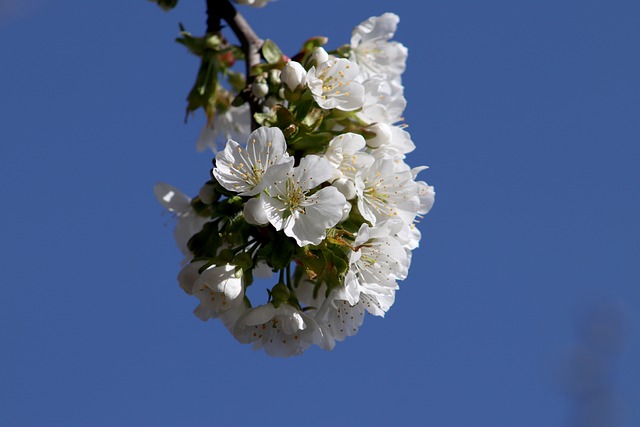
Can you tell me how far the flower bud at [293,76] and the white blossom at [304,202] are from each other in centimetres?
47

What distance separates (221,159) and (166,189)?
3.46ft

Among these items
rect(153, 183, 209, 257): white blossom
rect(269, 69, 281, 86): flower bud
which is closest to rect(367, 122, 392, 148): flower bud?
rect(269, 69, 281, 86): flower bud

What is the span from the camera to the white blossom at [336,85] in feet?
13.6

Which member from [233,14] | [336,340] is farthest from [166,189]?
[336,340]

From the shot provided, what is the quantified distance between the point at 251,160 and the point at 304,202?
29 cm

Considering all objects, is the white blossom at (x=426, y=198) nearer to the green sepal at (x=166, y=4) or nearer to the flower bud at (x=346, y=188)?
the flower bud at (x=346, y=188)

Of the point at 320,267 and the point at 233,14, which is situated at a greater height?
the point at 233,14

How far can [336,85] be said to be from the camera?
13.9 ft

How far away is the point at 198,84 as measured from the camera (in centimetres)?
507

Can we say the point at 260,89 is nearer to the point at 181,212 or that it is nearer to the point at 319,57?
the point at 319,57

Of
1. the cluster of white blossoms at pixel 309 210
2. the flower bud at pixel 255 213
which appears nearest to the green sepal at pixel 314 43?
the cluster of white blossoms at pixel 309 210

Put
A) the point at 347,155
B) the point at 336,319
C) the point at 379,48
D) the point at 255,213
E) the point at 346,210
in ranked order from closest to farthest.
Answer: the point at 255,213
the point at 346,210
the point at 347,155
the point at 336,319
the point at 379,48

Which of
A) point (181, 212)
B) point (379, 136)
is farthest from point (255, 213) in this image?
point (181, 212)

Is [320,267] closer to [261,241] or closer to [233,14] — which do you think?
[261,241]
